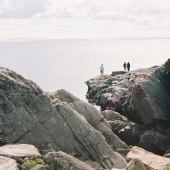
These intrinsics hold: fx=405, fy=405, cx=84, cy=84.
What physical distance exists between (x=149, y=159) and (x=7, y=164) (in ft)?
49.9

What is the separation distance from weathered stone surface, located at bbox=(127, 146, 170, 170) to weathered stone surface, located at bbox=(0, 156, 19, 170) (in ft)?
43.6

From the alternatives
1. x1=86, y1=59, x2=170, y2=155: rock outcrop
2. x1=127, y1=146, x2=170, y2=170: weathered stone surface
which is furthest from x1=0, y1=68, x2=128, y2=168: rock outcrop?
x1=86, y1=59, x2=170, y2=155: rock outcrop

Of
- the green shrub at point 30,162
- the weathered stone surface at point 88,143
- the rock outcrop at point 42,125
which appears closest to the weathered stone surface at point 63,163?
the green shrub at point 30,162

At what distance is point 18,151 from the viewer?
21484 millimetres

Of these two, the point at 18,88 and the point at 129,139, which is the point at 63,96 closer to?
the point at 18,88

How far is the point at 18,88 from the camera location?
26406mm

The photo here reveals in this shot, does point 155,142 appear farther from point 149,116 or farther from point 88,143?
point 88,143

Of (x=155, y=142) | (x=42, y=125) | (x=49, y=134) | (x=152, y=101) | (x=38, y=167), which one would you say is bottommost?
(x=155, y=142)

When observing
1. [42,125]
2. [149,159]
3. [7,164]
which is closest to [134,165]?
[149,159]

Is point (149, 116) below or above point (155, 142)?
above

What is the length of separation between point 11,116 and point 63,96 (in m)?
9.31

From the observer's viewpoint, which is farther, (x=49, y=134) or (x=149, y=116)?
(x=149, y=116)

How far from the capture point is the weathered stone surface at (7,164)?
744 inches

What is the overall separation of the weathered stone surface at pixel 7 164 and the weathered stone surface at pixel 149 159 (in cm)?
1328
